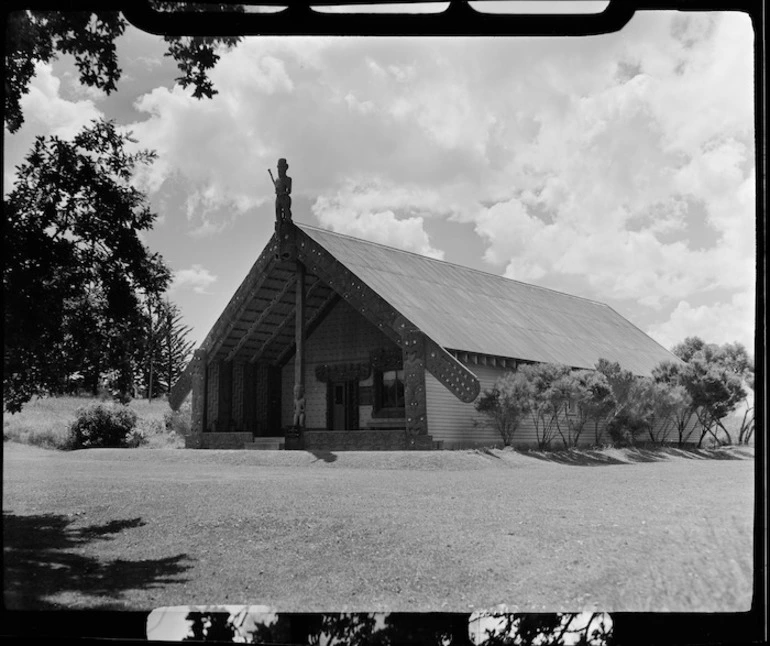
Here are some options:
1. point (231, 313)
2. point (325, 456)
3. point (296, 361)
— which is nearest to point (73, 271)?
point (325, 456)

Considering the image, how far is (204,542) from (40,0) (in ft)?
19.8

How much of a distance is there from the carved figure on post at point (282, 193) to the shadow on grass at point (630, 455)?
32.2 ft

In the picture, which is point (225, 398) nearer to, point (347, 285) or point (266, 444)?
point (266, 444)

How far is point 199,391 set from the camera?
2509 cm

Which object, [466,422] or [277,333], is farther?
[277,333]

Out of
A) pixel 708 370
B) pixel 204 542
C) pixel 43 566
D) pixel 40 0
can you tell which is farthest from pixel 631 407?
pixel 40 0

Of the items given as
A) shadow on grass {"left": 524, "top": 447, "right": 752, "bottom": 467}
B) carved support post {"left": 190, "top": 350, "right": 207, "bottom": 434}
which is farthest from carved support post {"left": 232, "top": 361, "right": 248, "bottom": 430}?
shadow on grass {"left": 524, "top": 447, "right": 752, "bottom": 467}

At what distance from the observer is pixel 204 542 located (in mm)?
7887

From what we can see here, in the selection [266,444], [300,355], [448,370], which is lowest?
[266,444]

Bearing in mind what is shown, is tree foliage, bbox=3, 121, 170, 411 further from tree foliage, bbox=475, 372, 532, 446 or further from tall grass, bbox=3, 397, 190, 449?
tree foliage, bbox=475, 372, 532, 446

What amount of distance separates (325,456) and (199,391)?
847 centimetres

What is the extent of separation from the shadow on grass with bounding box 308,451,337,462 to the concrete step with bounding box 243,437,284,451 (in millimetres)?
2592

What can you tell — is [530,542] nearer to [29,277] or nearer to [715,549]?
[715,549]

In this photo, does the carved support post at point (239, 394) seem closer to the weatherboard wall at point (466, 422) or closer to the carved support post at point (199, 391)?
the carved support post at point (199, 391)
